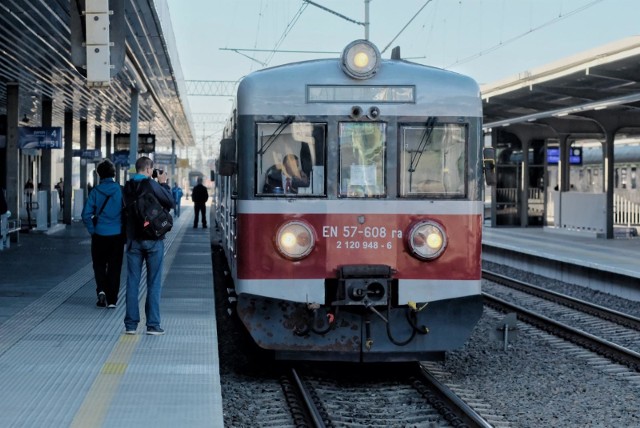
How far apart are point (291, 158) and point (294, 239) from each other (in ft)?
2.28

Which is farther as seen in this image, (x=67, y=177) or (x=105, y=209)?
(x=67, y=177)

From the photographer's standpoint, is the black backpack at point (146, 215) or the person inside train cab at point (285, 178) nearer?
the person inside train cab at point (285, 178)

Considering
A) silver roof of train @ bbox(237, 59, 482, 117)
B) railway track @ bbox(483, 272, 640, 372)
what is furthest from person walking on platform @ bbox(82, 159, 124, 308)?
railway track @ bbox(483, 272, 640, 372)

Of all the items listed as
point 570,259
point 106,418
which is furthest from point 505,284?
point 106,418

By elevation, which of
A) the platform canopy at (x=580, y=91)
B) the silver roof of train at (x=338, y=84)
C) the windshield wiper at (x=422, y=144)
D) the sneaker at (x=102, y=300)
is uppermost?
the platform canopy at (x=580, y=91)

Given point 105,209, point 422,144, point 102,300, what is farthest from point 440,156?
point 102,300

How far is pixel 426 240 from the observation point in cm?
838

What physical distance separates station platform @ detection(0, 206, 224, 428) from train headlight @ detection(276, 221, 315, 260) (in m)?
1.03

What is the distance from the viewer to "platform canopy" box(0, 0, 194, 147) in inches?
604

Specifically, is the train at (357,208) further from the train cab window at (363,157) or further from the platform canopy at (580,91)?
the platform canopy at (580,91)

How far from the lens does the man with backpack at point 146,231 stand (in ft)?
28.2

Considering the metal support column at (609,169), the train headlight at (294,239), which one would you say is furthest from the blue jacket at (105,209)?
the metal support column at (609,169)

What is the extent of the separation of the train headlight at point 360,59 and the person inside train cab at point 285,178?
3.00ft

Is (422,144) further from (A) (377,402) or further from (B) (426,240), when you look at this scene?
(A) (377,402)
